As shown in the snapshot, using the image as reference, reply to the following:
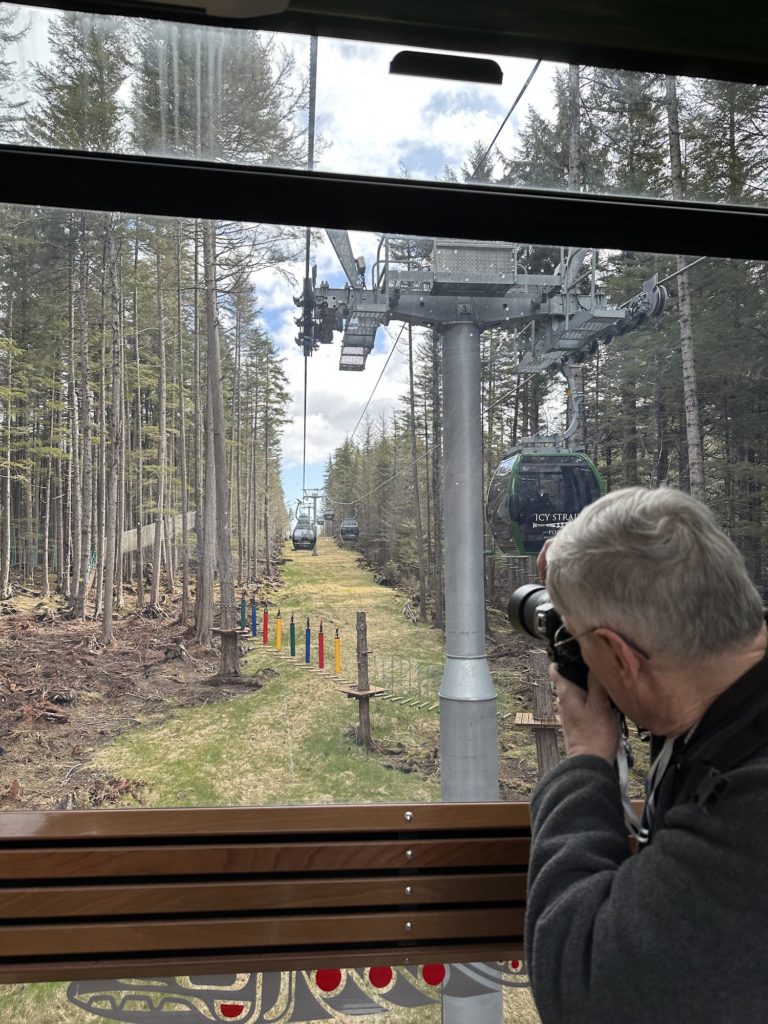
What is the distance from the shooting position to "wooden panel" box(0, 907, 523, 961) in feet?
4.03

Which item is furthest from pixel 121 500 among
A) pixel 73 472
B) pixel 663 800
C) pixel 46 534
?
pixel 663 800

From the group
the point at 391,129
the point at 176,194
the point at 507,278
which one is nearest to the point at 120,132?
the point at 176,194

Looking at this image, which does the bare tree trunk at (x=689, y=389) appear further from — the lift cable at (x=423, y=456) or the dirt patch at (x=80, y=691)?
the dirt patch at (x=80, y=691)

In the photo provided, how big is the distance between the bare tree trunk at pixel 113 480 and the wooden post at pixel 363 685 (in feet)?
3.33

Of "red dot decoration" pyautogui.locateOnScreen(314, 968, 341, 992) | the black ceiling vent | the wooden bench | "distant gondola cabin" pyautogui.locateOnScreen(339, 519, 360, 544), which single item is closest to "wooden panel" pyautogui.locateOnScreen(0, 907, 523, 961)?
the wooden bench

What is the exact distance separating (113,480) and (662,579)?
2.69m

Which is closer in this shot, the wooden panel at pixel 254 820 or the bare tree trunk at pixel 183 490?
the wooden panel at pixel 254 820

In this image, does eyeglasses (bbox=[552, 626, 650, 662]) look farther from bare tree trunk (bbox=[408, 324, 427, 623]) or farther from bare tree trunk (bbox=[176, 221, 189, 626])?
bare tree trunk (bbox=[176, 221, 189, 626])

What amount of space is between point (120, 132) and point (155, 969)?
150 cm

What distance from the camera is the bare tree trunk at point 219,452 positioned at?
270cm

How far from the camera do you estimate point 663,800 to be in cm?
78

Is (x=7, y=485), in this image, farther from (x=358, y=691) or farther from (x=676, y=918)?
(x=676, y=918)

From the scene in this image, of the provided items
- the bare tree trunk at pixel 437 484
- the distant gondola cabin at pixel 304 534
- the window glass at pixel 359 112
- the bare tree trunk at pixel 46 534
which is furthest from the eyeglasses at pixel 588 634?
the bare tree trunk at pixel 46 534

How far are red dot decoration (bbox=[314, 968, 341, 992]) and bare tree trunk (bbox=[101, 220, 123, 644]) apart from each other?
172 centimetres
